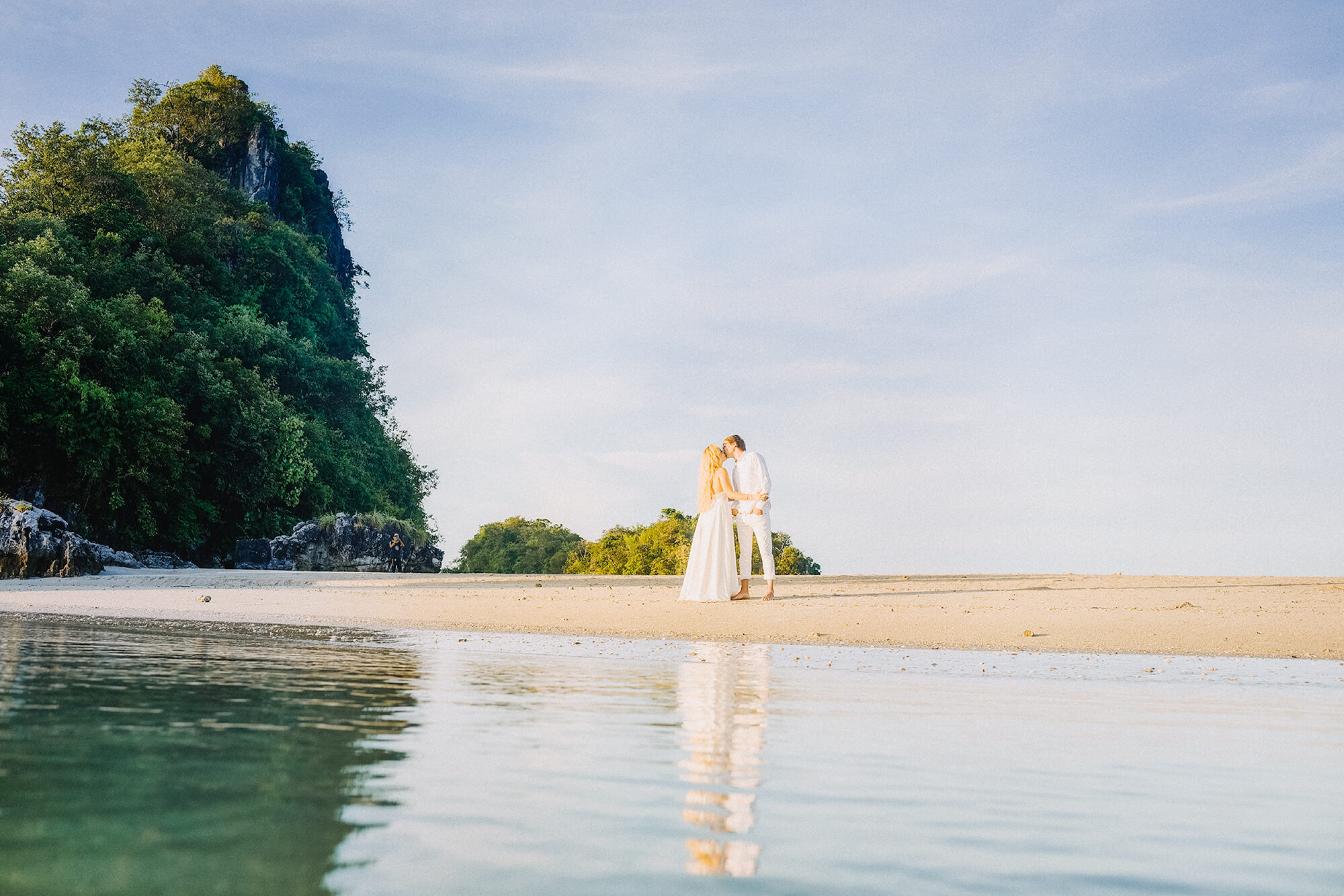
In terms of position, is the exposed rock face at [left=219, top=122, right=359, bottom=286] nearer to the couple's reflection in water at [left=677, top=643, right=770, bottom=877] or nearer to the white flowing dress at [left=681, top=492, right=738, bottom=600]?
the white flowing dress at [left=681, top=492, right=738, bottom=600]

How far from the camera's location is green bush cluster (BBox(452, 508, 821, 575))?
179 ft

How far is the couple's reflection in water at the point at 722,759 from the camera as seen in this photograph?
8.77 ft

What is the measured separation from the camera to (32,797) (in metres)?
3.01

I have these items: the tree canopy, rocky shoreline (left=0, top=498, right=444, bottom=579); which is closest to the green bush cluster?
the tree canopy

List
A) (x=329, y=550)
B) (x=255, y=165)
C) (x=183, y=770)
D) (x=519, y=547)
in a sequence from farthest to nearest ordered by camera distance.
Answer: (x=519, y=547), (x=255, y=165), (x=329, y=550), (x=183, y=770)

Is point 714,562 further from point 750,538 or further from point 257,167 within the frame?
point 257,167

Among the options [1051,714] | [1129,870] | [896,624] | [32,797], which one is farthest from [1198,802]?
[896,624]

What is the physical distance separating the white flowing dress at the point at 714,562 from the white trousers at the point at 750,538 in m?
0.17

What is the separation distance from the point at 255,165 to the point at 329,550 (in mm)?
31123

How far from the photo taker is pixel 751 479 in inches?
613

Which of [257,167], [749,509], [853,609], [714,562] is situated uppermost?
[257,167]

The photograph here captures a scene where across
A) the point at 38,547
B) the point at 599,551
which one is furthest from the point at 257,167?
the point at 38,547

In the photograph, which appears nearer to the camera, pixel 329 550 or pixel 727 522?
pixel 727 522

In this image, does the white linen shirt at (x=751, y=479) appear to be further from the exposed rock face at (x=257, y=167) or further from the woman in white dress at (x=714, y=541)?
the exposed rock face at (x=257, y=167)
